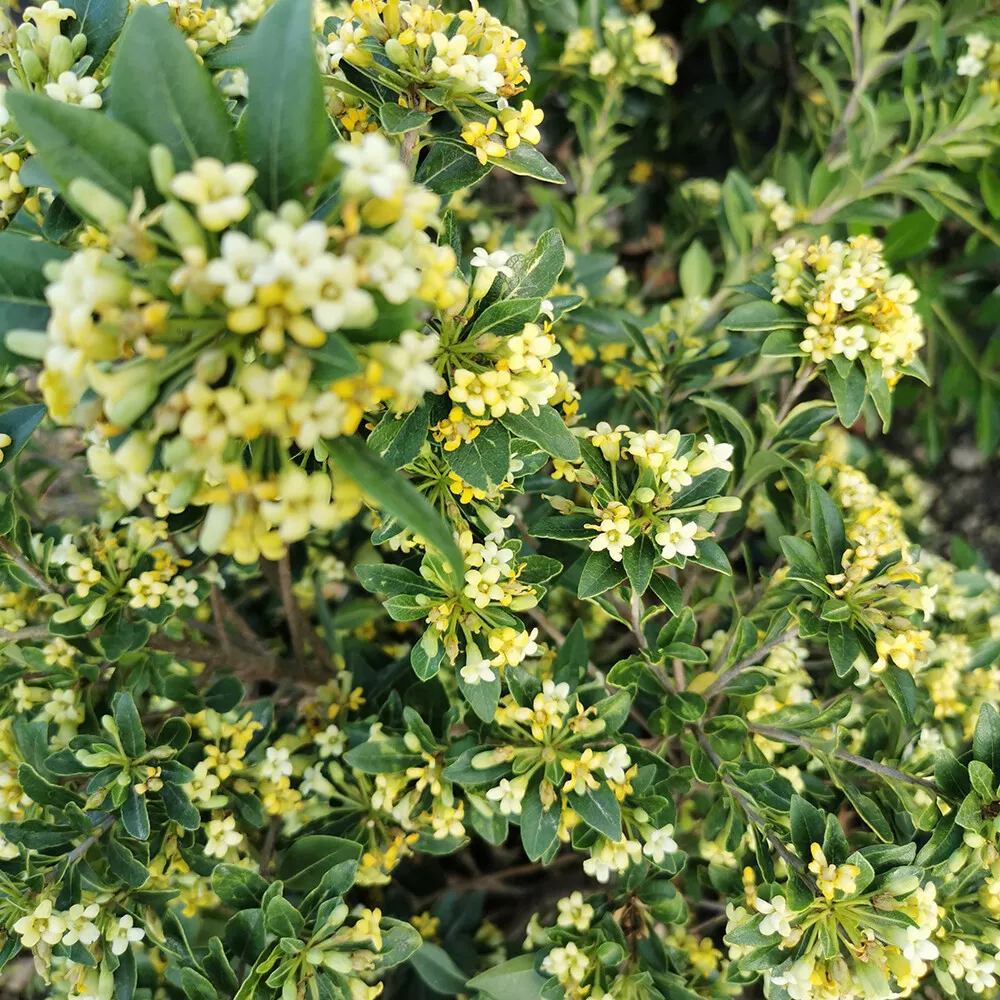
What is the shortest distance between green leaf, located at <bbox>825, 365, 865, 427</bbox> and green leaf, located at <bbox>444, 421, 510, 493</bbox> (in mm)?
616

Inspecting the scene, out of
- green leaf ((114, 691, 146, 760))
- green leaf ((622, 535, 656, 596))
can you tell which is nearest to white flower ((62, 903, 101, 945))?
green leaf ((114, 691, 146, 760))

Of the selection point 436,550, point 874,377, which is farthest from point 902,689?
point 436,550

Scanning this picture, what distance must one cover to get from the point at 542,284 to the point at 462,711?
81cm

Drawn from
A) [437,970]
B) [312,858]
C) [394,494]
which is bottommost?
[437,970]

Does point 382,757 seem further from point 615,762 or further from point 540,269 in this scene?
point 540,269

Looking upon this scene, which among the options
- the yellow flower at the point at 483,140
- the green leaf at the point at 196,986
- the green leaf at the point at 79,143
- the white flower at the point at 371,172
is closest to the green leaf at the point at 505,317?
the yellow flower at the point at 483,140

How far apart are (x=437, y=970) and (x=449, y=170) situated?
1.59m

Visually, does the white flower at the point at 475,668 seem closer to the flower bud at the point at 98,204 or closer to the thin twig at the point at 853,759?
the thin twig at the point at 853,759

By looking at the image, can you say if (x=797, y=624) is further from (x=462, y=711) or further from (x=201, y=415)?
(x=201, y=415)

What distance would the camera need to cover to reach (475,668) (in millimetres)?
1226

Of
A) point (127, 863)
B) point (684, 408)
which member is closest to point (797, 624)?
point (684, 408)

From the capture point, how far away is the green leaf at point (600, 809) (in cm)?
126

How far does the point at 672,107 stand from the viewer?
2.89m

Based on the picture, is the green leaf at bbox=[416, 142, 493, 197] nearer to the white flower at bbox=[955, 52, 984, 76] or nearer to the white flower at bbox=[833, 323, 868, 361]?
the white flower at bbox=[833, 323, 868, 361]
